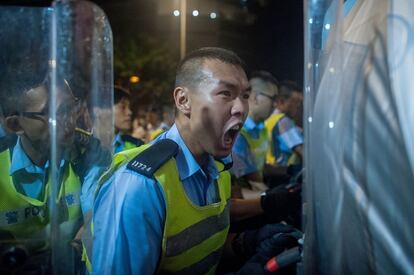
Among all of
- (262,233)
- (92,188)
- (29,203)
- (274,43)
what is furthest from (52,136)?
(274,43)

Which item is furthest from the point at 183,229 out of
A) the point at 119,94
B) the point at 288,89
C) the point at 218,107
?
the point at 288,89

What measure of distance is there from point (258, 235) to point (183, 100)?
30.4 inches

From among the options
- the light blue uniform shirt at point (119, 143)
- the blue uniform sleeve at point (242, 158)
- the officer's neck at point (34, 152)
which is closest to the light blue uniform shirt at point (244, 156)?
the blue uniform sleeve at point (242, 158)

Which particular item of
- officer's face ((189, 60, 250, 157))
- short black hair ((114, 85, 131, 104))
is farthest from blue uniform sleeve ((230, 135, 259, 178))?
officer's face ((189, 60, 250, 157))

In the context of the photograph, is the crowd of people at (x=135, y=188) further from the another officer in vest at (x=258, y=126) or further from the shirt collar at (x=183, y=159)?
the another officer in vest at (x=258, y=126)

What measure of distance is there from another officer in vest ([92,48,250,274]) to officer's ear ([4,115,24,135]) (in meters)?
0.30

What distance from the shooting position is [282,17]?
14469 millimetres

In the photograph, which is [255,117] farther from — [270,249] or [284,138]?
[270,249]

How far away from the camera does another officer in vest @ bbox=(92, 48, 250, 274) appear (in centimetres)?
150

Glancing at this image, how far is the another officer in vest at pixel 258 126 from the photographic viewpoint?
470cm

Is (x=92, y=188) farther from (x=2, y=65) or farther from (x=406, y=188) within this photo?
(x=406, y=188)

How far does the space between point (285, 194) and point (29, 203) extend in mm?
1617

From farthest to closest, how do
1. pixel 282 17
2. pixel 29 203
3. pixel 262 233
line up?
pixel 282 17 → pixel 262 233 → pixel 29 203

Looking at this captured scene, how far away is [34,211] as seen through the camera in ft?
4.53
